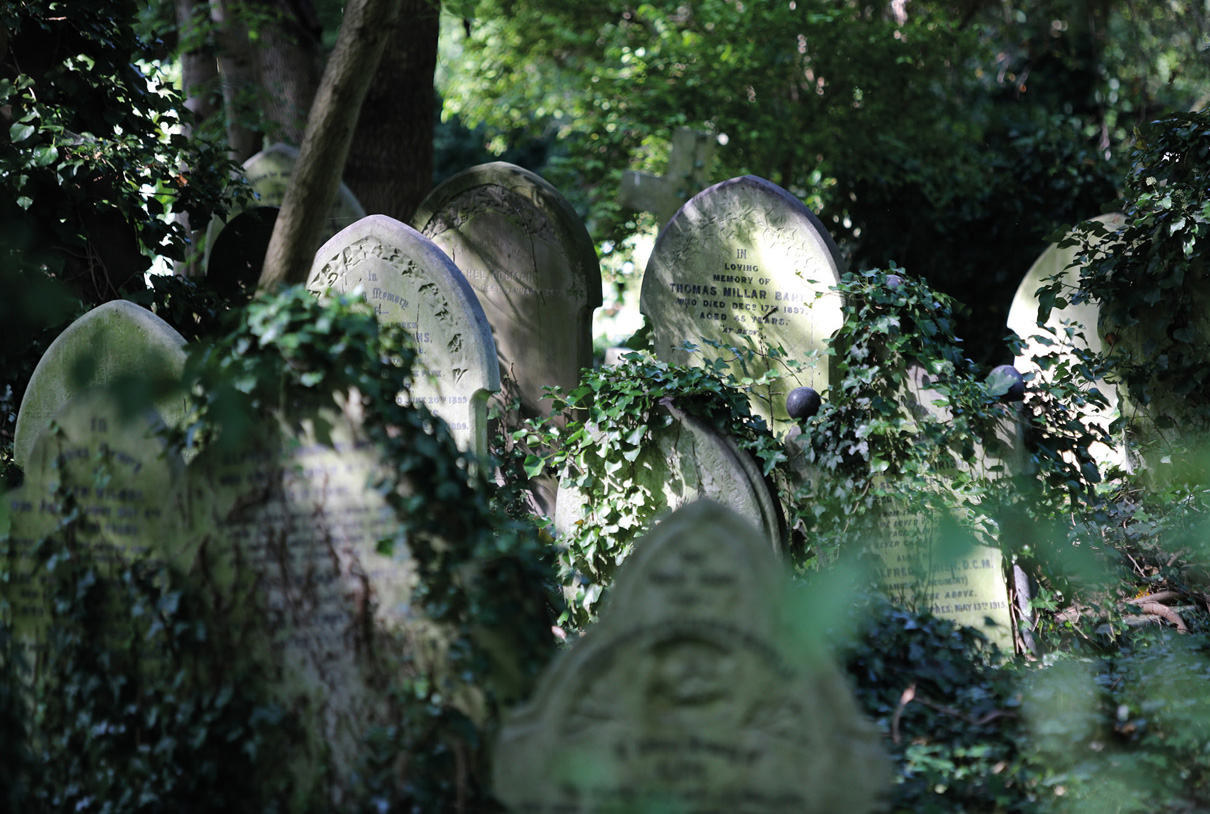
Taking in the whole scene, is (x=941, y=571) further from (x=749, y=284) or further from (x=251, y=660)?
(x=251, y=660)

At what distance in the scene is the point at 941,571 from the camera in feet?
14.8

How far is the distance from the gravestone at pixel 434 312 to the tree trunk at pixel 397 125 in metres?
3.29

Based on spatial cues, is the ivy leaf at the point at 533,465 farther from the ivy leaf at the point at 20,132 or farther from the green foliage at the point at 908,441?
the ivy leaf at the point at 20,132

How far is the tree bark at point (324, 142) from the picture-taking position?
6.19 meters

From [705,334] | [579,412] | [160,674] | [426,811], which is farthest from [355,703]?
[705,334]

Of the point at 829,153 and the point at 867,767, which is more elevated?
the point at 829,153

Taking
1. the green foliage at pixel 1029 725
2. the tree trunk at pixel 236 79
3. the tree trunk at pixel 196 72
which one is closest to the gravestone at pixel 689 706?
the green foliage at pixel 1029 725

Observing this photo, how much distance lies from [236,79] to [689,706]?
8.50 meters

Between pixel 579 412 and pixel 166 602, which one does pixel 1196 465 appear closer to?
pixel 579 412

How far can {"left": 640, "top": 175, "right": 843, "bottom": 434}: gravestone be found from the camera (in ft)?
19.6

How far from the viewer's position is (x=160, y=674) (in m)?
2.88

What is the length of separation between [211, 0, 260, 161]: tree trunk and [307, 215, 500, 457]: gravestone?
13.7 ft

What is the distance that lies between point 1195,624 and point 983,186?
6879mm

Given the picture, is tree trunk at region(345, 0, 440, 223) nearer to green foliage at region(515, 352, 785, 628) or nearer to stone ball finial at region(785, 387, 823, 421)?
green foliage at region(515, 352, 785, 628)
